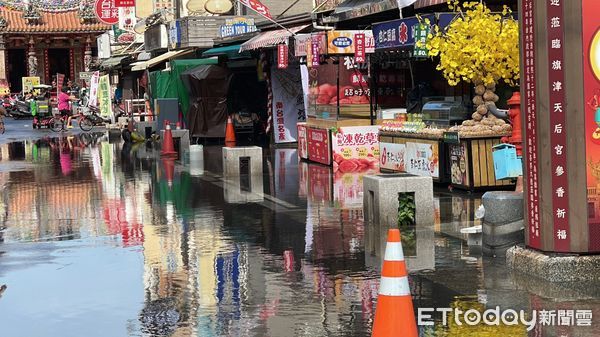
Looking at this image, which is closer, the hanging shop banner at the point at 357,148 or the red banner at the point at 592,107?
the red banner at the point at 592,107

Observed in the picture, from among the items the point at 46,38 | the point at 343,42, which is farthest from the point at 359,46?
the point at 46,38

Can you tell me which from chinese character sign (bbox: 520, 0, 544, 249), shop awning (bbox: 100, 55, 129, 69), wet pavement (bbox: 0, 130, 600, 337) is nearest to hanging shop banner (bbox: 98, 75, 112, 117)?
shop awning (bbox: 100, 55, 129, 69)

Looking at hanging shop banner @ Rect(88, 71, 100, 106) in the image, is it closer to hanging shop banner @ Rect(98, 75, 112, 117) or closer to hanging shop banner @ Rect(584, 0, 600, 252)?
hanging shop banner @ Rect(98, 75, 112, 117)

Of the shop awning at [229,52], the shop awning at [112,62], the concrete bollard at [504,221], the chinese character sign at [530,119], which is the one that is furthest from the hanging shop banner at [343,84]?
the shop awning at [112,62]

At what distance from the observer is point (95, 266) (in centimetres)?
1122

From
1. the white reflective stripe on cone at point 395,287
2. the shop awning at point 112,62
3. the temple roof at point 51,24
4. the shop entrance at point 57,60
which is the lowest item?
the white reflective stripe on cone at point 395,287

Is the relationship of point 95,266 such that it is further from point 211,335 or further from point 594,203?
point 594,203

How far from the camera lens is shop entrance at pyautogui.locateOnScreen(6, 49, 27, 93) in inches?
3007

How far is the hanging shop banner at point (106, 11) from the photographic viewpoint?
1991 inches

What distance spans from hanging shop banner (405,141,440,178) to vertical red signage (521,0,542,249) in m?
7.48

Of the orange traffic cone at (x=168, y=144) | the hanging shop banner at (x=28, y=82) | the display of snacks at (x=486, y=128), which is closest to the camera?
the display of snacks at (x=486, y=128)

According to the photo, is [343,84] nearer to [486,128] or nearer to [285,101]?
[486,128]

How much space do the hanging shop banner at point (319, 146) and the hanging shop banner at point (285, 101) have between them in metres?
6.65

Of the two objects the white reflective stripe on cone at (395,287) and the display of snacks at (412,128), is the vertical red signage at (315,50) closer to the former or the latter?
the display of snacks at (412,128)
